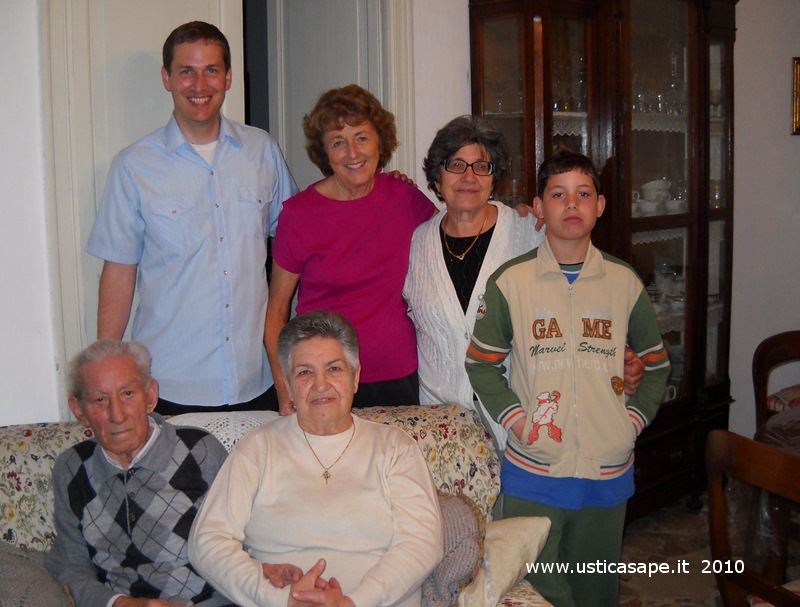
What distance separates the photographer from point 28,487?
1953mm

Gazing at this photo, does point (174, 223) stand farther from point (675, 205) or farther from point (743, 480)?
point (675, 205)

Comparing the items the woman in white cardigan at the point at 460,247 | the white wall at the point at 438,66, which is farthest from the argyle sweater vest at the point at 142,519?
the white wall at the point at 438,66

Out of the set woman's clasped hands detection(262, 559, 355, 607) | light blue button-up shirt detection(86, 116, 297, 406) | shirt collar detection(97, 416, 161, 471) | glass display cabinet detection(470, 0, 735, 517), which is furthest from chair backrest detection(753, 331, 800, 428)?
shirt collar detection(97, 416, 161, 471)

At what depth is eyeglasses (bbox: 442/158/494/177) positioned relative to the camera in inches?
86.4

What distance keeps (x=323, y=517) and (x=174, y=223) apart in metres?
0.94

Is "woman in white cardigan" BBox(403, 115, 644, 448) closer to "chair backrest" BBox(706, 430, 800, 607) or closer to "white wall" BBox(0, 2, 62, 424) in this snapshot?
"chair backrest" BBox(706, 430, 800, 607)

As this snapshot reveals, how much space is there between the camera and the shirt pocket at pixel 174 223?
219 cm

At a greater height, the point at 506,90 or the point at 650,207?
the point at 506,90

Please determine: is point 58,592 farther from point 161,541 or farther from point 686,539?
point 686,539

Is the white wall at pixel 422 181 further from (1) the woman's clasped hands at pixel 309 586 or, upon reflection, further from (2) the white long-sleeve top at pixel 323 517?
(1) the woman's clasped hands at pixel 309 586

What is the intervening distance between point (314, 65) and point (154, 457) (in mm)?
2034

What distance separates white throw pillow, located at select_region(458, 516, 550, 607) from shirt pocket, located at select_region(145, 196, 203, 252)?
1.12 m

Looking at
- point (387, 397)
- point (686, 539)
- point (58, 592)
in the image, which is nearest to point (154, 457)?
point (58, 592)

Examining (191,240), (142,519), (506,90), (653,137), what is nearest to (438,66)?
(506,90)
